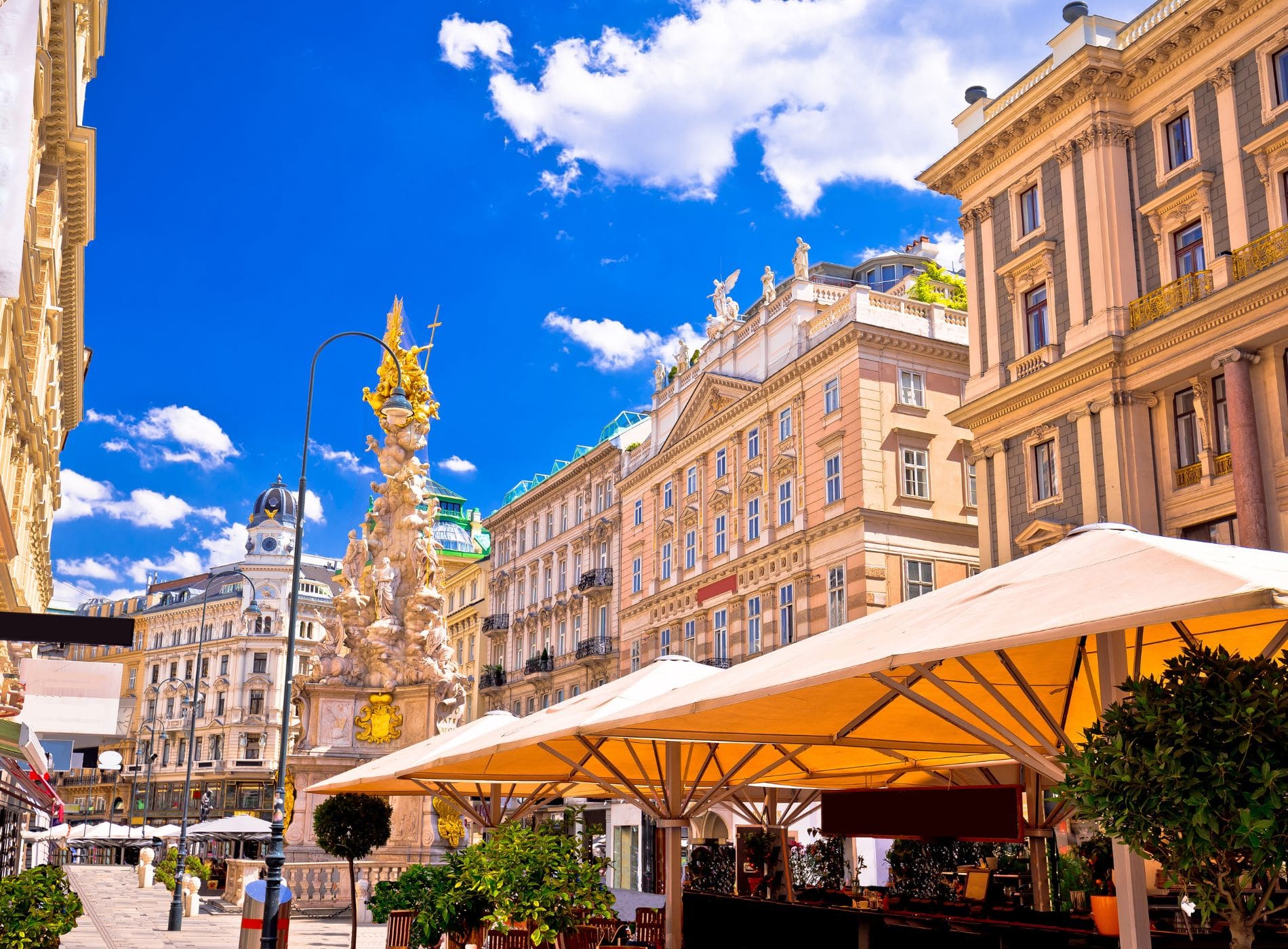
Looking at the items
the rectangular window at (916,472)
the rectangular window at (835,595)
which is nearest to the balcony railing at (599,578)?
the rectangular window at (835,595)

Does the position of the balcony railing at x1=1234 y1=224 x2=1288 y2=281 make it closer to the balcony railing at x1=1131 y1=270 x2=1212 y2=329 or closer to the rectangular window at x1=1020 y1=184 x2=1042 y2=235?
the balcony railing at x1=1131 y1=270 x2=1212 y2=329

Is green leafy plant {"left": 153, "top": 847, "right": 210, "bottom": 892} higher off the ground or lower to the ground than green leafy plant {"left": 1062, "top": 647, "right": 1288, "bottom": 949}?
lower

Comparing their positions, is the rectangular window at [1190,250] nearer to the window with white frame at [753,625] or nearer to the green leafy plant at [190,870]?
the window with white frame at [753,625]

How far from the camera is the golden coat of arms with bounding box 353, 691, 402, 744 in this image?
1171 inches

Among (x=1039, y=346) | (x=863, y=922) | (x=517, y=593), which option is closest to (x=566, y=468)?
(x=517, y=593)

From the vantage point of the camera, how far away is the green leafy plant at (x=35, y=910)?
1350 centimetres

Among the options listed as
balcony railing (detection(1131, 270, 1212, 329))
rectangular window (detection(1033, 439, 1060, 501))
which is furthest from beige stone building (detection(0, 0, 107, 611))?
rectangular window (detection(1033, 439, 1060, 501))

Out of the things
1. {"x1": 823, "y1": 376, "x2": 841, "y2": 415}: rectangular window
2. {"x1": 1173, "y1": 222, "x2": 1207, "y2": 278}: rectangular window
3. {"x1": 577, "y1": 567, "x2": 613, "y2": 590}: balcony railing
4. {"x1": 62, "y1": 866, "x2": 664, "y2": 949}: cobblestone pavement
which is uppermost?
{"x1": 823, "y1": 376, "x2": 841, "y2": 415}: rectangular window

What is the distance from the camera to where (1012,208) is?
32.5m

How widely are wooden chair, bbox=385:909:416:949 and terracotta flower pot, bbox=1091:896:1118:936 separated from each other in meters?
8.15

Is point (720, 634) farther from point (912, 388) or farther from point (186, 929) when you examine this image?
point (186, 929)

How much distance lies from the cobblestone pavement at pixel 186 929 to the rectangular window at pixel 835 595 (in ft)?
33.6

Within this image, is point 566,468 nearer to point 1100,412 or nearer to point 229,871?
point 229,871

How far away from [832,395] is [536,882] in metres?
30.8
